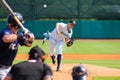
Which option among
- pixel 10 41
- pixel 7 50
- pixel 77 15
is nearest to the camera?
pixel 10 41

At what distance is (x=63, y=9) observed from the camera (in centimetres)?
3544

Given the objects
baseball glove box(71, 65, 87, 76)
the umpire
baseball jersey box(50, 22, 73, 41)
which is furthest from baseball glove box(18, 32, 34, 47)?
baseball jersey box(50, 22, 73, 41)

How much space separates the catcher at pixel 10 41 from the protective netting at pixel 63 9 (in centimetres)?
2818

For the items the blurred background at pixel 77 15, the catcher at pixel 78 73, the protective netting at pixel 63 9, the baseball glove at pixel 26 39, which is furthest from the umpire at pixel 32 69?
the protective netting at pixel 63 9

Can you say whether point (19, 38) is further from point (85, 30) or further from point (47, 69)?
point (85, 30)

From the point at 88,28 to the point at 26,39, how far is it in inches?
1095

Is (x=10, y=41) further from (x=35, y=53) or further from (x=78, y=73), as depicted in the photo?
(x=78, y=73)

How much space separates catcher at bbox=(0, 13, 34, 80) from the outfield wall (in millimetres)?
27019

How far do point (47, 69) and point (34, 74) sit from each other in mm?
194

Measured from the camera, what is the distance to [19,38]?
706 cm

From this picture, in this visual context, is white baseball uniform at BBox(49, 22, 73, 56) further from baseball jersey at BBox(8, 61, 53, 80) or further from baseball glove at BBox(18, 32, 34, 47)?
baseball jersey at BBox(8, 61, 53, 80)

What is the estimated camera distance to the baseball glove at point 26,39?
22.2 feet

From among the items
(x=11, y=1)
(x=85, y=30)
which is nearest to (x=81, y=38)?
(x=85, y=30)

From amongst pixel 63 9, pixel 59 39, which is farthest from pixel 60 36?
pixel 63 9
